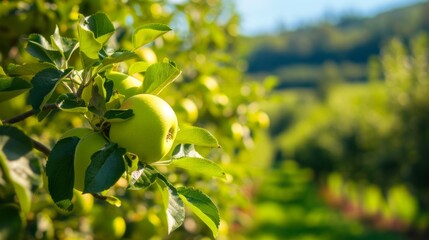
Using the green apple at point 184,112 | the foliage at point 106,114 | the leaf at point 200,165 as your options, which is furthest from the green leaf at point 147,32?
the green apple at point 184,112

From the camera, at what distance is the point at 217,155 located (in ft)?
8.75

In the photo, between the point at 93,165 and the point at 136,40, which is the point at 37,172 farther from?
the point at 136,40

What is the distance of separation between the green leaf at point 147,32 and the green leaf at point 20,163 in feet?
0.95

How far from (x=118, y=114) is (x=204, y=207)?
0.24m

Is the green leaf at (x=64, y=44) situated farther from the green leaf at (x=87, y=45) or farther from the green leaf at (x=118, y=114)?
the green leaf at (x=118, y=114)

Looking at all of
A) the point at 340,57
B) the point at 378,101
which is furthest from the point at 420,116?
the point at 340,57

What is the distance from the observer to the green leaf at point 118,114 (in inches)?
34.4

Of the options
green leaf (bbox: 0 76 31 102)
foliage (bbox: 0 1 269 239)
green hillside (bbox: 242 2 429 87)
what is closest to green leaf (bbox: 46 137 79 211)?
foliage (bbox: 0 1 269 239)

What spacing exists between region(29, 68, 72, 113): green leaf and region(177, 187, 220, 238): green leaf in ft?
0.98

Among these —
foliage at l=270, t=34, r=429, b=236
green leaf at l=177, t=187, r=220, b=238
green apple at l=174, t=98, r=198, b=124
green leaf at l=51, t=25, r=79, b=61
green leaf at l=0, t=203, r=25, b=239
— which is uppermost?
green leaf at l=51, t=25, r=79, b=61

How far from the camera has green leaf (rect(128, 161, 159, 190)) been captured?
0.87m

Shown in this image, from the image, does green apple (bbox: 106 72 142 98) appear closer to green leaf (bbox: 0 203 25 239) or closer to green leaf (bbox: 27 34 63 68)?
green leaf (bbox: 27 34 63 68)

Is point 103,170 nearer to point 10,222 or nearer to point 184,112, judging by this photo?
point 10,222

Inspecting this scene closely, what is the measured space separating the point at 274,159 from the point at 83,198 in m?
51.8
